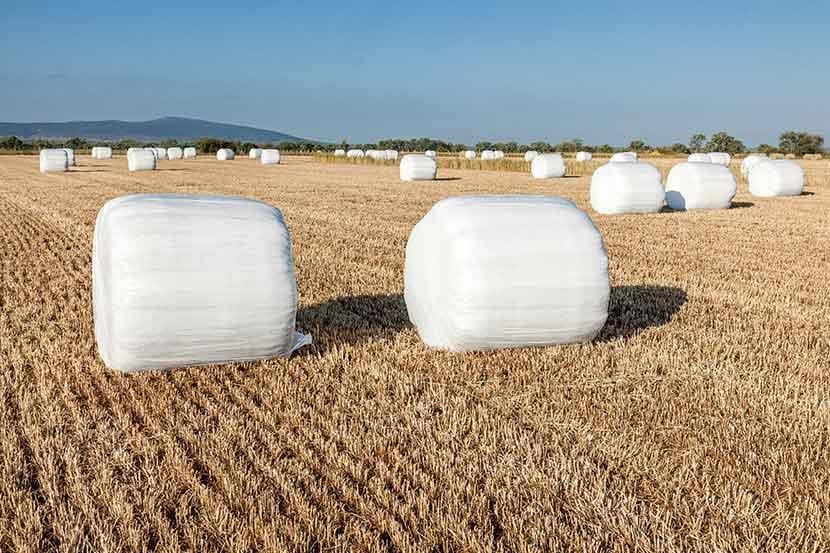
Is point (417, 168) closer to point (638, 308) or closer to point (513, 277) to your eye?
point (638, 308)

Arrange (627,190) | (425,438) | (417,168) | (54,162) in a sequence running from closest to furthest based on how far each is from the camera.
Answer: (425,438) < (627,190) < (417,168) < (54,162)

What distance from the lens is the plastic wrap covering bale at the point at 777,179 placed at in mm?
22812

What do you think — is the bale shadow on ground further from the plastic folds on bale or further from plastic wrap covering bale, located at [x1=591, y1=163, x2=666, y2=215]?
plastic wrap covering bale, located at [x1=591, y1=163, x2=666, y2=215]

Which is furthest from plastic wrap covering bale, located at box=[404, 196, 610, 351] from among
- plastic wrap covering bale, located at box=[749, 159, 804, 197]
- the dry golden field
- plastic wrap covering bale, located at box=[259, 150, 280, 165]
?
plastic wrap covering bale, located at box=[259, 150, 280, 165]

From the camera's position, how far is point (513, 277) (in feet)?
18.7

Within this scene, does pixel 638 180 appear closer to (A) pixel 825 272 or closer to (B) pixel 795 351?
(A) pixel 825 272

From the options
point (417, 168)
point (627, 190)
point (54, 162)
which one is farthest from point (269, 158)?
point (627, 190)

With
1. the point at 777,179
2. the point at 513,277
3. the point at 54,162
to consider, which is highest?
the point at 54,162

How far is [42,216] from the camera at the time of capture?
15.5m

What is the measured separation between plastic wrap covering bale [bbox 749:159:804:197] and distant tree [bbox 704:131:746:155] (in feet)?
187

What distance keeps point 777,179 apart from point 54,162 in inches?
1212

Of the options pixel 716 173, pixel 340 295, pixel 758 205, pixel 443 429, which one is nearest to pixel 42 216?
pixel 340 295

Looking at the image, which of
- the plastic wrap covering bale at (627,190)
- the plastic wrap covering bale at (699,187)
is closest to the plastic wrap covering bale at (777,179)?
the plastic wrap covering bale at (699,187)

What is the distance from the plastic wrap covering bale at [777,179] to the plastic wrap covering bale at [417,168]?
41.5 ft
